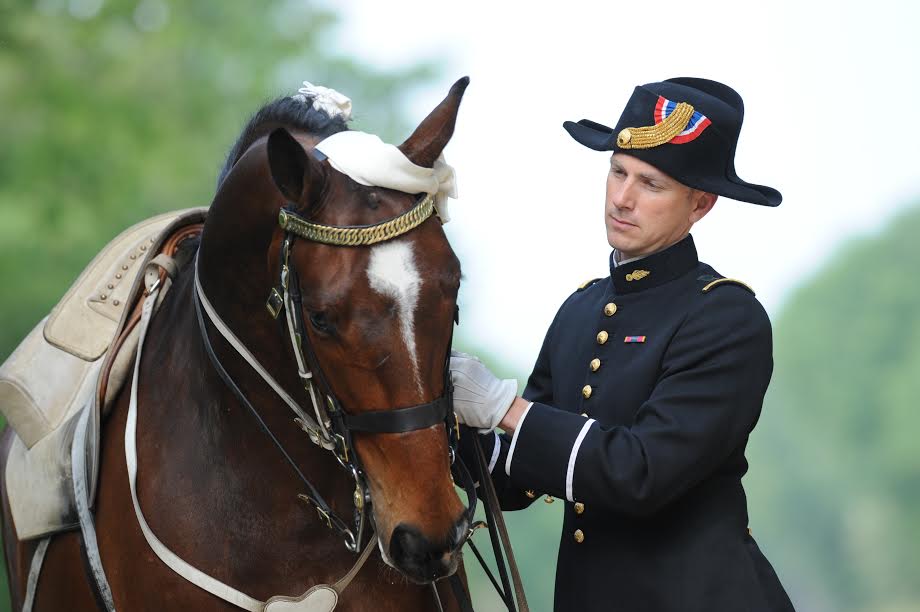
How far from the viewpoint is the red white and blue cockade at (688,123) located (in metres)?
2.34

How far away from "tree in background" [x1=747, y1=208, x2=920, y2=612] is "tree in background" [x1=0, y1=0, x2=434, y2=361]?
16.0 feet

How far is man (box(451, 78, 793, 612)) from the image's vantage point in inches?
87.0

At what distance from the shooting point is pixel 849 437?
1098 centimetres

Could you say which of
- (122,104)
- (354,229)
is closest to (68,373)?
(354,229)

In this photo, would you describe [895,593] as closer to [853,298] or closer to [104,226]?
[853,298]

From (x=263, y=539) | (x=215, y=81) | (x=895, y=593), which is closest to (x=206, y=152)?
(x=215, y=81)

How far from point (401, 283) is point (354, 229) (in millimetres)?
138

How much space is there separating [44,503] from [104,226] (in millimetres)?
7579

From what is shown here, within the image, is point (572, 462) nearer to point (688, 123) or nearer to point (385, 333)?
point (385, 333)

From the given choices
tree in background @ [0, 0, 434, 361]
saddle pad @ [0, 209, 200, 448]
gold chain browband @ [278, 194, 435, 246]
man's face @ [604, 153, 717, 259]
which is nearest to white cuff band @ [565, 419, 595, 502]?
man's face @ [604, 153, 717, 259]

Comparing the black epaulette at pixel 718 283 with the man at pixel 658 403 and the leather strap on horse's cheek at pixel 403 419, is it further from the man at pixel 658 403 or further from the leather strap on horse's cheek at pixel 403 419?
the leather strap on horse's cheek at pixel 403 419

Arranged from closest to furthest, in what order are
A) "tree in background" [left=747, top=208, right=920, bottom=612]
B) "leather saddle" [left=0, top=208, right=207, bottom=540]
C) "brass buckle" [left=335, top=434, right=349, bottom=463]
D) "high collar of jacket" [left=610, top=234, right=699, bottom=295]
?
"brass buckle" [left=335, top=434, right=349, bottom=463]
"high collar of jacket" [left=610, top=234, right=699, bottom=295]
"leather saddle" [left=0, top=208, right=207, bottom=540]
"tree in background" [left=747, top=208, right=920, bottom=612]

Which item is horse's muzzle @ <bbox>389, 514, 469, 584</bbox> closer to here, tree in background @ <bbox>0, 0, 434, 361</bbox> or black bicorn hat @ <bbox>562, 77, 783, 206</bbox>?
black bicorn hat @ <bbox>562, 77, 783, 206</bbox>

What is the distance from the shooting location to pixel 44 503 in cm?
260
